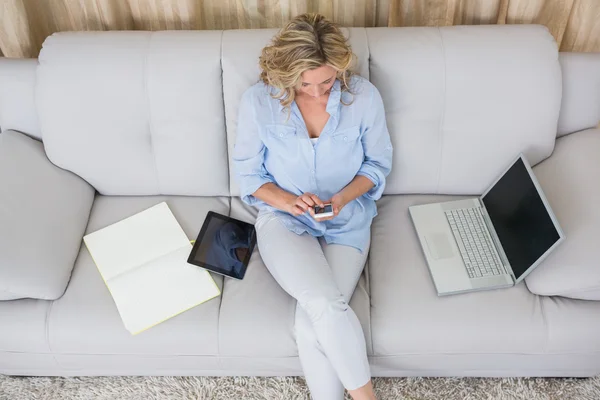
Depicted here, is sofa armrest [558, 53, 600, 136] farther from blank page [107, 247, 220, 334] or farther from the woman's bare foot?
blank page [107, 247, 220, 334]

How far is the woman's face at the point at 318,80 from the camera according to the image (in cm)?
139

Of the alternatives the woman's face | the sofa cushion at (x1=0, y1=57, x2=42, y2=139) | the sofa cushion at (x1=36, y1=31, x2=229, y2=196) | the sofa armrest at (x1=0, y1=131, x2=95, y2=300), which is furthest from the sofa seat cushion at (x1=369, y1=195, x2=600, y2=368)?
the sofa cushion at (x1=0, y1=57, x2=42, y2=139)

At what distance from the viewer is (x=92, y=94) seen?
165 centimetres

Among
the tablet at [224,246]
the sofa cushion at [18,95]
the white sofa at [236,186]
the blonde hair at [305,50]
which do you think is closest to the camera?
the blonde hair at [305,50]

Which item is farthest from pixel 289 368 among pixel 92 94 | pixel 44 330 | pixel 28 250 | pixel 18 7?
pixel 18 7

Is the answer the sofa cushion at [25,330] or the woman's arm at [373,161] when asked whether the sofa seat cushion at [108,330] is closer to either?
the sofa cushion at [25,330]

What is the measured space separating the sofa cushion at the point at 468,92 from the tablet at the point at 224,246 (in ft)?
1.82

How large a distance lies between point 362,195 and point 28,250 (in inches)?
38.8

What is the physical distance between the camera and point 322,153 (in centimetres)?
157

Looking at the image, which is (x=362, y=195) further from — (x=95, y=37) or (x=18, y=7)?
(x=18, y=7)

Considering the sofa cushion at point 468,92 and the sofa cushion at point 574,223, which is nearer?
the sofa cushion at point 574,223

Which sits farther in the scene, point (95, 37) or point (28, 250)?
point (95, 37)

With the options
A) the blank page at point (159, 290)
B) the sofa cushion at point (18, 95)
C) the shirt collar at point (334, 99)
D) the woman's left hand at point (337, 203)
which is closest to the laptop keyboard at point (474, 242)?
the woman's left hand at point (337, 203)

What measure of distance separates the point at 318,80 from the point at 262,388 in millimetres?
970
